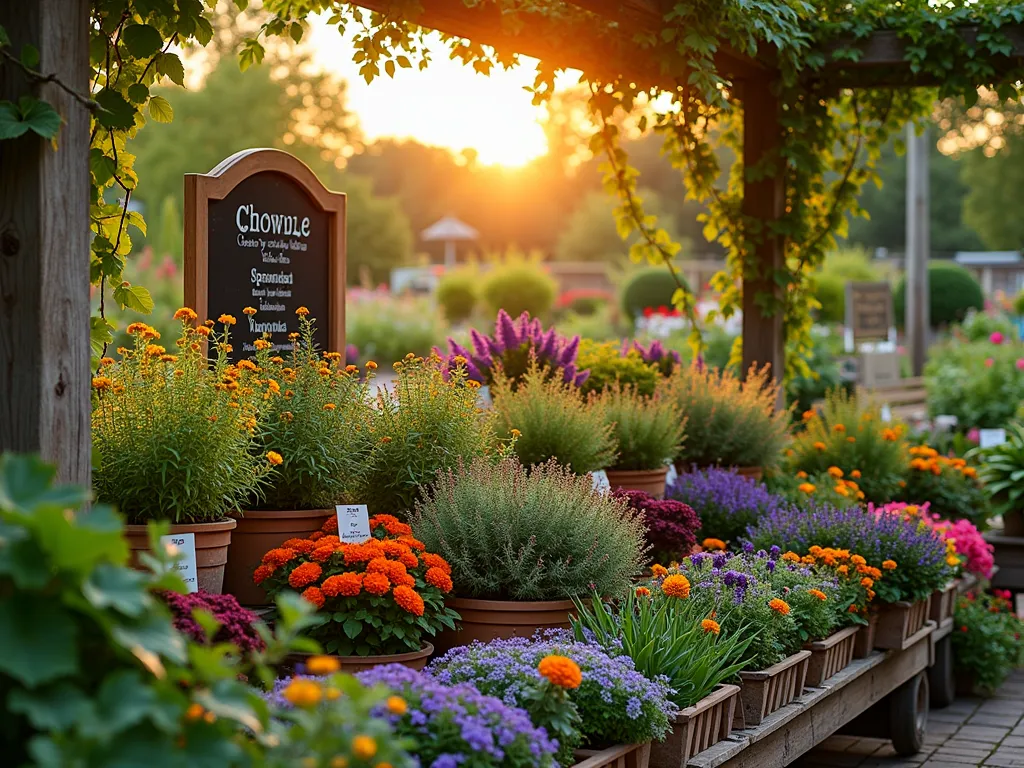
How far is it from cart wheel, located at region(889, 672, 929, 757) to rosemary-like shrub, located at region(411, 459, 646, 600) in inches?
71.7

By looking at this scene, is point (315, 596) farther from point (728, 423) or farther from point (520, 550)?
point (728, 423)

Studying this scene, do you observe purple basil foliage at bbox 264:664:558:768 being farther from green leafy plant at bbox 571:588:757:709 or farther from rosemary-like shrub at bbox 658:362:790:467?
rosemary-like shrub at bbox 658:362:790:467

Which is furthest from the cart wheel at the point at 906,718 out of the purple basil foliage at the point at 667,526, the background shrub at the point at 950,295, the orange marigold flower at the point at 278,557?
the background shrub at the point at 950,295

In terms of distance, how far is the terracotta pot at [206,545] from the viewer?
2846 millimetres

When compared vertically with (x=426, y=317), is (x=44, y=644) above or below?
below

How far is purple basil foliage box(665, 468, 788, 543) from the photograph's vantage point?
4512 millimetres

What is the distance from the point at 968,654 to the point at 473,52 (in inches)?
130

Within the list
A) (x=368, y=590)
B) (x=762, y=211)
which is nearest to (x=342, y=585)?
(x=368, y=590)

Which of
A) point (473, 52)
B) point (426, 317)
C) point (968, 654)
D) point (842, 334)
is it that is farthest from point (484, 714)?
point (426, 317)

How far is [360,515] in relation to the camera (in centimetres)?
320

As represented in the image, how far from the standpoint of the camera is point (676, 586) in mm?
3102

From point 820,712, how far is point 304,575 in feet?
5.35

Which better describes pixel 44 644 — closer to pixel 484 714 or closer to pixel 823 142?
pixel 484 714

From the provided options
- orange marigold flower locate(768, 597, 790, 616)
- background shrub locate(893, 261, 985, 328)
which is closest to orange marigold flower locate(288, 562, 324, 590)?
orange marigold flower locate(768, 597, 790, 616)
